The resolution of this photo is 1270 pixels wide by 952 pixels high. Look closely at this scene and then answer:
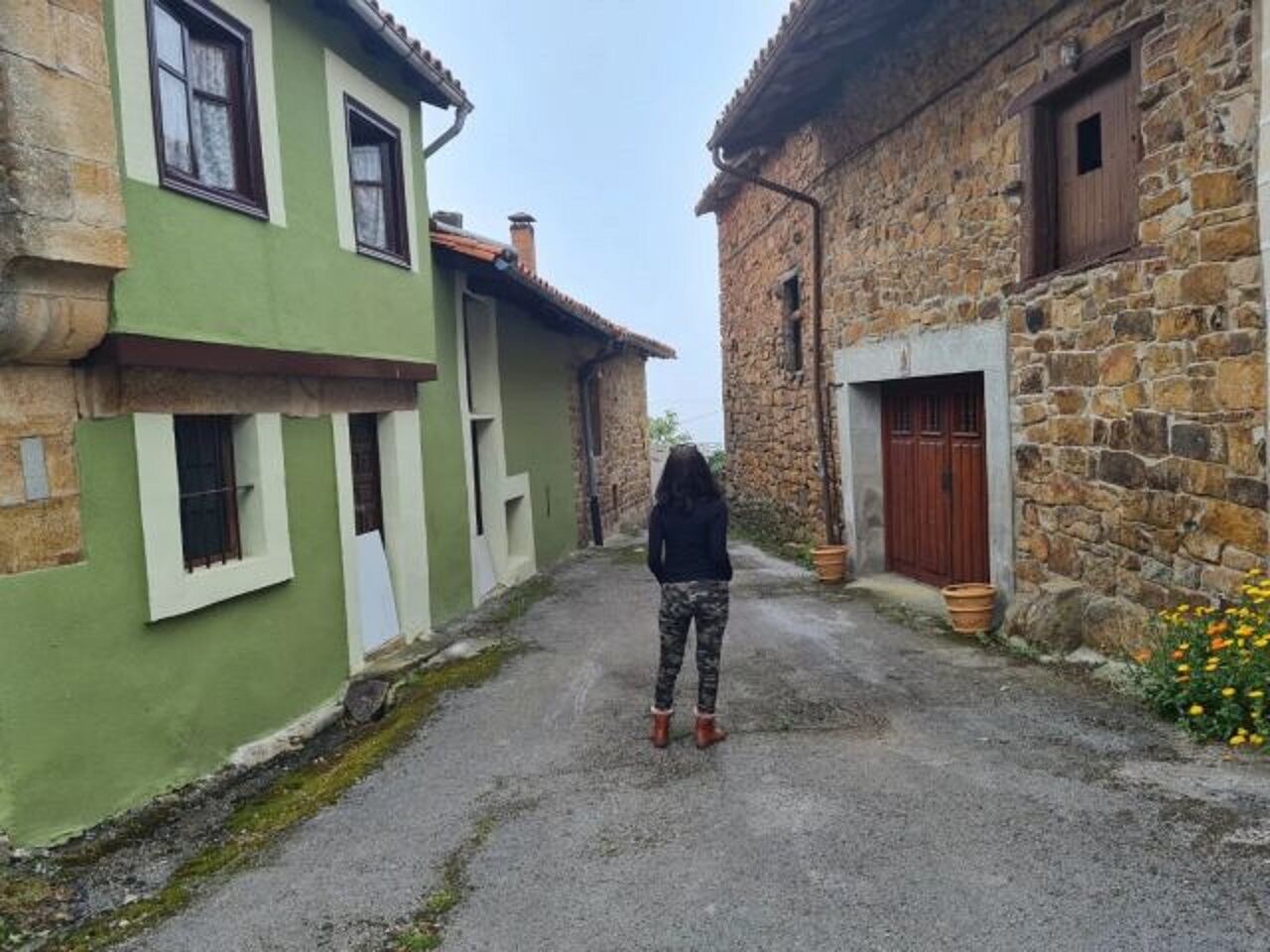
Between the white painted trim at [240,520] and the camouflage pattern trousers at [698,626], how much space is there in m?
2.66

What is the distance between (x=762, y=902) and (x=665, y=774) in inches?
52.3

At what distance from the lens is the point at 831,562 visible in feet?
32.6

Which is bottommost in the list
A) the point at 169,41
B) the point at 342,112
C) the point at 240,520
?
the point at 240,520

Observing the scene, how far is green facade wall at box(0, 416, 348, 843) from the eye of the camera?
171 inches

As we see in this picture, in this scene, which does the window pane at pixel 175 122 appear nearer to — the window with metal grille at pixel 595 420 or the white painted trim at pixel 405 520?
the white painted trim at pixel 405 520

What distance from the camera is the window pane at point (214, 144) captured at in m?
5.69

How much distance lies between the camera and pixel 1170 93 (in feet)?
16.9

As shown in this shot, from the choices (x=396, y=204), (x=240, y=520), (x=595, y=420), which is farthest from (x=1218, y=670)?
(x=595, y=420)

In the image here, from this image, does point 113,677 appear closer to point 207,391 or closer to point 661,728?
point 207,391

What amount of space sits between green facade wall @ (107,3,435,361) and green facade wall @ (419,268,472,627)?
814 mm

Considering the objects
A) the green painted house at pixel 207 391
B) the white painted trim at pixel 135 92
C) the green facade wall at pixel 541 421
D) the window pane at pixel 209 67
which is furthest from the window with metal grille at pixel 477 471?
the white painted trim at pixel 135 92

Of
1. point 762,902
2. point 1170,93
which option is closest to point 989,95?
point 1170,93

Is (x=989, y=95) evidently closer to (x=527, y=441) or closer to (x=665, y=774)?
(x=665, y=774)

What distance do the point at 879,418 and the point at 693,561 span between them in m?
5.71
